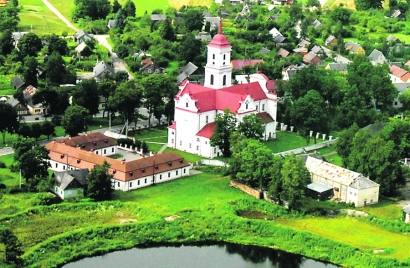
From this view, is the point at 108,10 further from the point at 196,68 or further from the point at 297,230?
the point at 297,230

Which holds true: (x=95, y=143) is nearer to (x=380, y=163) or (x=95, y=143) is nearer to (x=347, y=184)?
(x=347, y=184)

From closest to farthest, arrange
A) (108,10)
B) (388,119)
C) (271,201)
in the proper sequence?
1. (271,201)
2. (388,119)
3. (108,10)

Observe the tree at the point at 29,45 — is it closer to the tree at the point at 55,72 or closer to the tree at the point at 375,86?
the tree at the point at 55,72

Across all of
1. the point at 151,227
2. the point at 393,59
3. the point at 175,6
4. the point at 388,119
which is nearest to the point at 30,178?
the point at 151,227

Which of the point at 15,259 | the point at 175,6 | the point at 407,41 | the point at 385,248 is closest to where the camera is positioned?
the point at 15,259

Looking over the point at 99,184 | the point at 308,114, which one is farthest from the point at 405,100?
the point at 99,184

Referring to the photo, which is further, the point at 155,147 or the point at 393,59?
the point at 393,59
